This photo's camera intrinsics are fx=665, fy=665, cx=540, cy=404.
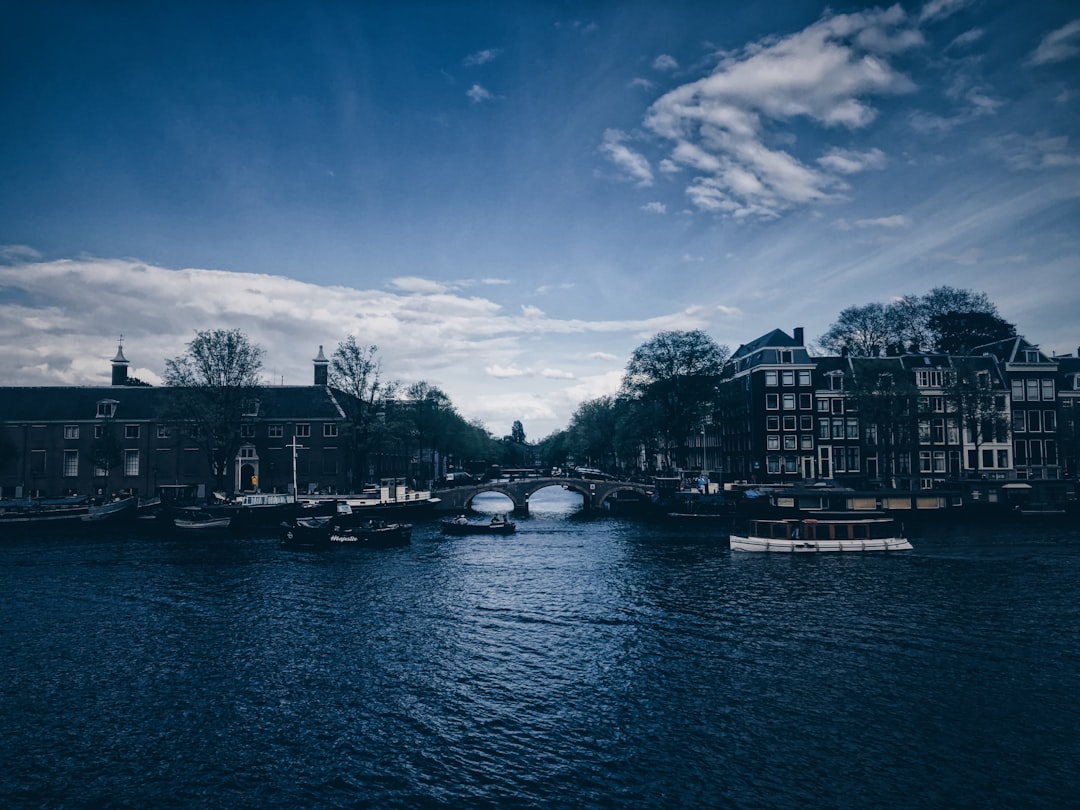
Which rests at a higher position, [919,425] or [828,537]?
[919,425]

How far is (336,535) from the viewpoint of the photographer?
238ft

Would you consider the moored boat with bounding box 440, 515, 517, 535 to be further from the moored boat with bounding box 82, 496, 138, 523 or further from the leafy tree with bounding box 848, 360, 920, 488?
the leafy tree with bounding box 848, 360, 920, 488

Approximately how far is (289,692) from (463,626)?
40.4ft

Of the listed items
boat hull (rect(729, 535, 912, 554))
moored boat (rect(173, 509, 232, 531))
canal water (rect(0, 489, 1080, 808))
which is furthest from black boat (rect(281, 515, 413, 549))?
boat hull (rect(729, 535, 912, 554))

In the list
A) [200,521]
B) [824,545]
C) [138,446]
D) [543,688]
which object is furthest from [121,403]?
Result: [824,545]

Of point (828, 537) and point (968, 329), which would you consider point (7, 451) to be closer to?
point (828, 537)

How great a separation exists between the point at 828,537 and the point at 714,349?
181ft

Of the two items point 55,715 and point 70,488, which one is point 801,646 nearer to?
point 55,715

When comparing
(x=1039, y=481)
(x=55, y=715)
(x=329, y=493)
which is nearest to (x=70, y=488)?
(x=329, y=493)

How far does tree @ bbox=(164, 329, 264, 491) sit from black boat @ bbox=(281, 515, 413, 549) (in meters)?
28.0

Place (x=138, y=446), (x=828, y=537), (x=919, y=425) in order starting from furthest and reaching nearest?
(x=138, y=446), (x=919, y=425), (x=828, y=537)

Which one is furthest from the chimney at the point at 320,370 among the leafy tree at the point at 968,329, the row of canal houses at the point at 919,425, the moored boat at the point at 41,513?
the leafy tree at the point at 968,329

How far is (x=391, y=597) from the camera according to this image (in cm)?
4828

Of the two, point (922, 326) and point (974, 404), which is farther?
point (922, 326)
